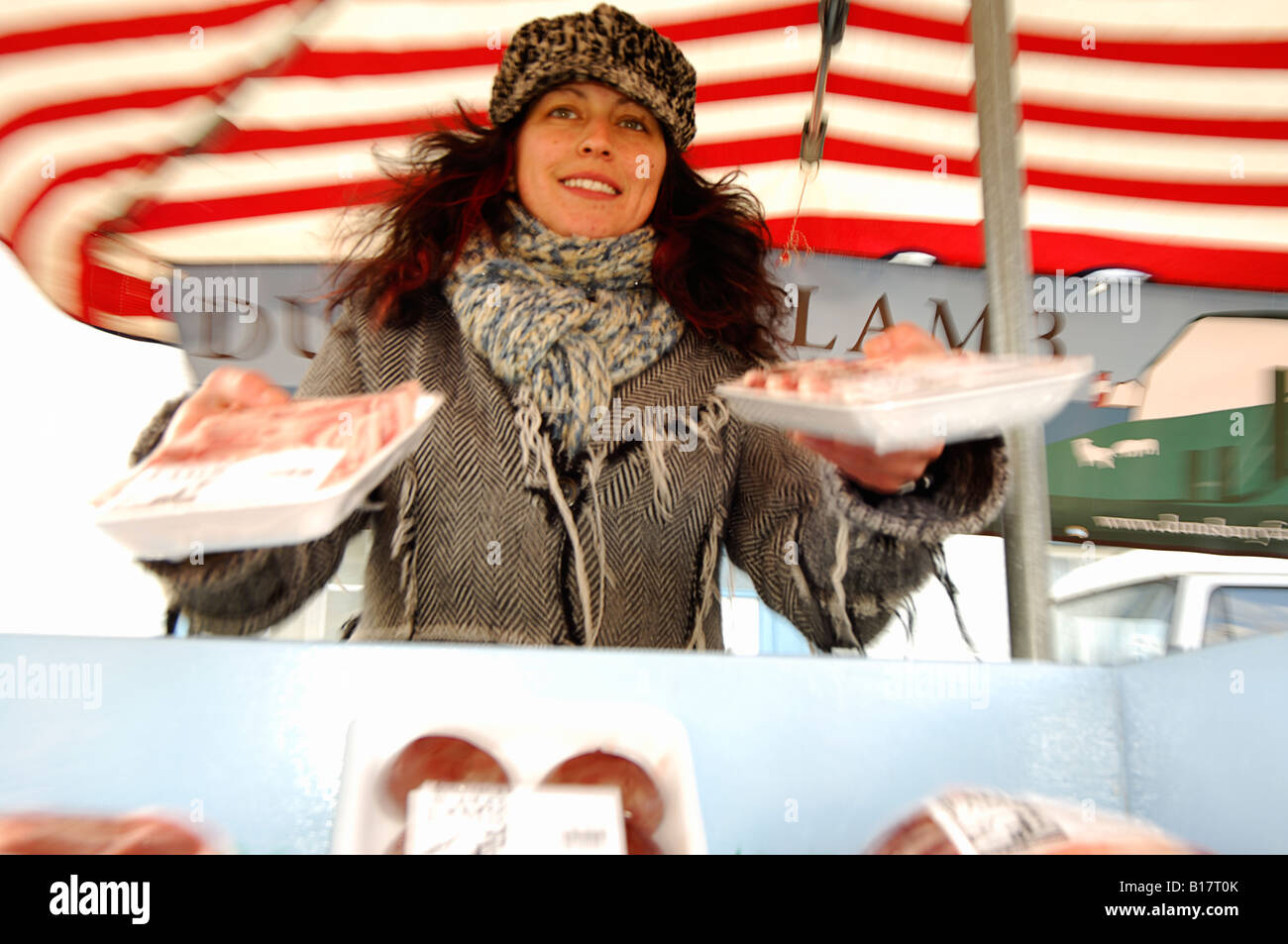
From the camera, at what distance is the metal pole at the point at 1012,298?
0.86 m

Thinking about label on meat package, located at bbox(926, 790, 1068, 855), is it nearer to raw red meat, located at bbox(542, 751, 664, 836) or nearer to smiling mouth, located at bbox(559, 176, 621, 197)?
raw red meat, located at bbox(542, 751, 664, 836)

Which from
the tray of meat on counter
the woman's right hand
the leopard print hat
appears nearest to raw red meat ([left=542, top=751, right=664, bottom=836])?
the tray of meat on counter

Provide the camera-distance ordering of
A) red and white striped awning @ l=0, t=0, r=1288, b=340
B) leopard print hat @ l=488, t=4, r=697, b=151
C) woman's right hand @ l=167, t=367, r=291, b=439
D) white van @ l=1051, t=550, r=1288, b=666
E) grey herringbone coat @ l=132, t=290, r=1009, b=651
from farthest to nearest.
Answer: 1. white van @ l=1051, t=550, r=1288, b=666
2. red and white striped awning @ l=0, t=0, r=1288, b=340
3. leopard print hat @ l=488, t=4, r=697, b=151
4. grey herringbone coat @ l=132, t=290, r=1009, b=651
5. woman's right hand @ l=167, t=367, r=291, b=439

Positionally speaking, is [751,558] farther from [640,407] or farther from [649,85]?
[649,85]

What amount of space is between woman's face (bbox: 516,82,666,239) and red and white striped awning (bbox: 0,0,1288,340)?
393 millimetres

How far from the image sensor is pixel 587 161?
1314mm

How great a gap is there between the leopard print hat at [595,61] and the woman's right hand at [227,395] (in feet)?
2.26

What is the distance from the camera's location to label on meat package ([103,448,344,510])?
0.63m

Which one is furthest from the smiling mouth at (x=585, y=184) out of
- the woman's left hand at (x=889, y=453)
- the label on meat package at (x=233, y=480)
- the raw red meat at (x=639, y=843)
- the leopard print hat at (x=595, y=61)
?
the raw red meat at (x=639, y=843)

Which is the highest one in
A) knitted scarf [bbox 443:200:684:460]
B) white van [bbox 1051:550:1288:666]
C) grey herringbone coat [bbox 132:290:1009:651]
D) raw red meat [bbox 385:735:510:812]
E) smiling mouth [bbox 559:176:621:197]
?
smiling mouth [bbox 559:176:621:197]

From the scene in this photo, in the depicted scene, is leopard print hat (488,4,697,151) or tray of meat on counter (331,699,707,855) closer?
tray of meat on counter (331,699,707,855)
